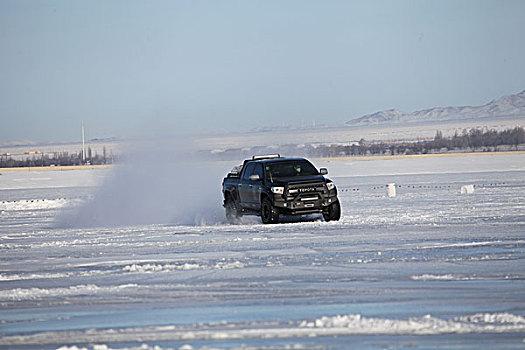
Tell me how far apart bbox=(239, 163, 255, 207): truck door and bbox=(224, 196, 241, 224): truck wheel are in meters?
0.57

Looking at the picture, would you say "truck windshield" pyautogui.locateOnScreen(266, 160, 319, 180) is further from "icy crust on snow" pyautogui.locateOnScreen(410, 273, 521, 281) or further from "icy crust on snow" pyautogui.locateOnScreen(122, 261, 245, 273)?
"icy crust on snow" pyautogui.locateOnScreen(410, 273, 521, 281)

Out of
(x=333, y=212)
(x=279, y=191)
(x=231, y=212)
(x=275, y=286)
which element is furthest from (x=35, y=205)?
(x=275, y=286)

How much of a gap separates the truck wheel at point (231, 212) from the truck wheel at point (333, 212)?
2.85 meters

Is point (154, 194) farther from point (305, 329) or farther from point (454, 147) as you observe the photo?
point (454, 147)

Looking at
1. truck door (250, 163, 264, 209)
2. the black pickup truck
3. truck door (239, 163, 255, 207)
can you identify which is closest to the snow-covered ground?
the black pickup truck

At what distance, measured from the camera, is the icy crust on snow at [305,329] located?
10453mm

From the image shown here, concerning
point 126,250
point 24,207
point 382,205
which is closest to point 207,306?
point 126,250

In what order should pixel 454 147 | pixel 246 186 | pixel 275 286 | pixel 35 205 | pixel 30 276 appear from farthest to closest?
pixel 454 147
pixel 35 205
pixel 246 186
pixel 30 276
pixel 275 286

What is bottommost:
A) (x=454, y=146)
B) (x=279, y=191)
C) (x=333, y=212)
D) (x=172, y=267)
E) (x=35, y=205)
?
(x=454, y=146)

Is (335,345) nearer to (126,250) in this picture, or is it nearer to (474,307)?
(474,307)

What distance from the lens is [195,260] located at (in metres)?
18.3

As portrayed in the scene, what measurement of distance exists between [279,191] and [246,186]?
185 centimetres

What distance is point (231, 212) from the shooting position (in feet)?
96.7

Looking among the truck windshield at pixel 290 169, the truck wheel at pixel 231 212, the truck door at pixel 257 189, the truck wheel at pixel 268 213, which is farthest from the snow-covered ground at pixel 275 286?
the truck wheel at pixel 231 212
